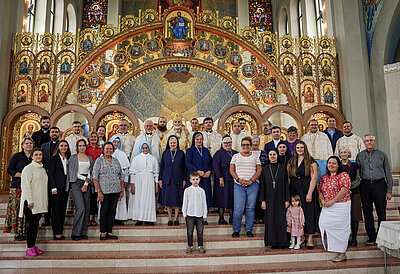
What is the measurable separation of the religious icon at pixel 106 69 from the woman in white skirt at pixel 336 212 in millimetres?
6912

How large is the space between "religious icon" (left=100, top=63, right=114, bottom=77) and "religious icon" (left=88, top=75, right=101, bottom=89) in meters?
0.22

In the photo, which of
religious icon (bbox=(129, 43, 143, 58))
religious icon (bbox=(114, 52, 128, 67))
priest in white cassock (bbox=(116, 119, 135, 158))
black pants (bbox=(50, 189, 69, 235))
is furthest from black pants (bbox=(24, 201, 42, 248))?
religious icon (bbox=(129, 43, 143, 58))

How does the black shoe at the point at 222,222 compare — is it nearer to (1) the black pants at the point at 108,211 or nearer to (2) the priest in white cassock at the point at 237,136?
(2) the priest in white cassock at the point at 237,136

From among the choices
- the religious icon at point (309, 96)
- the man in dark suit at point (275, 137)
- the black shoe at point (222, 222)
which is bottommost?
the black shoe at point (222, 222)

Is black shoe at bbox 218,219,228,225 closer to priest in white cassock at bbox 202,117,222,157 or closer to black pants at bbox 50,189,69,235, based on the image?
priest in white cassock at bbox 202,117,222,157

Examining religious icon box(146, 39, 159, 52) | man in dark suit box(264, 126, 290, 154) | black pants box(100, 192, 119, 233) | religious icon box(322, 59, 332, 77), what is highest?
religious icon box(146, 39, 159, 52)

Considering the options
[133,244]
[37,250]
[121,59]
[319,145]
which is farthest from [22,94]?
[319,145]

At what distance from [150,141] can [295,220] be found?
10.5 ft

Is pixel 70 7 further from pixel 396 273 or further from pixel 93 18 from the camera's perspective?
pixel 396 273

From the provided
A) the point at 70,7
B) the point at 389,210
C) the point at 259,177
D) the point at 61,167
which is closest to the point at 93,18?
the point at 70,7

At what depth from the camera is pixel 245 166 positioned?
5.64 metres

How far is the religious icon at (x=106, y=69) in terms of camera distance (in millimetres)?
9727

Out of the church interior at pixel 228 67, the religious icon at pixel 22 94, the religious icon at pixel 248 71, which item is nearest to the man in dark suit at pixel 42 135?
the church interior at pixel 228 67

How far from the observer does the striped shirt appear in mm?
5625
